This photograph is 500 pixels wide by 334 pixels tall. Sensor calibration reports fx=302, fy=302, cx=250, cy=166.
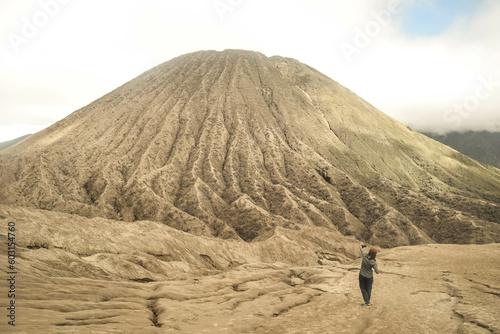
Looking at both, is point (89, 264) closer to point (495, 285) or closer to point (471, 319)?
point (471, 319)

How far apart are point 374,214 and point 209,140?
24.2 metres

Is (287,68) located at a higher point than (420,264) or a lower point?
higher

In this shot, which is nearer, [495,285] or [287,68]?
[495,285]

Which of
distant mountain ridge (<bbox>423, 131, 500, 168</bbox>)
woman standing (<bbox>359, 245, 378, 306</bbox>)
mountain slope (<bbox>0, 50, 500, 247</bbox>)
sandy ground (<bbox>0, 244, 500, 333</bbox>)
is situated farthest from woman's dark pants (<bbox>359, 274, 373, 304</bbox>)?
distant mountain ridge (<bbox>423, 131, 500, 168</bbox>)

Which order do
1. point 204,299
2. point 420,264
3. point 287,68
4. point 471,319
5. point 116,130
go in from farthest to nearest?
point 287,68, point 116,130, point 420,264, point 204,299, point 471,319

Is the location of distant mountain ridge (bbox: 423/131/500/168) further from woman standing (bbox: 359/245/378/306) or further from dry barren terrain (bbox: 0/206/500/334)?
woman standing (bbox: 359/245/378/306)

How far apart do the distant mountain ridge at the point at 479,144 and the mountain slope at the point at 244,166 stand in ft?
455

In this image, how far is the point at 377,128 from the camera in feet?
202

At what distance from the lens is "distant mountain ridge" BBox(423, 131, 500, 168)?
174250mm

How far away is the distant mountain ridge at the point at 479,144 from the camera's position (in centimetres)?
17425

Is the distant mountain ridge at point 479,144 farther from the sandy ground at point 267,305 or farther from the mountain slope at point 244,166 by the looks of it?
the sandy ground at point 267,305

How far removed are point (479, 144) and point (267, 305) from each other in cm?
22528

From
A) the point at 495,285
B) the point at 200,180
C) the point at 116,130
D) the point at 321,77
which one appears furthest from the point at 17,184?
the point at 321,77

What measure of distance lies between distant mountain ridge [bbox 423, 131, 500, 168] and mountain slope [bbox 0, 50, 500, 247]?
13872 centimetres
